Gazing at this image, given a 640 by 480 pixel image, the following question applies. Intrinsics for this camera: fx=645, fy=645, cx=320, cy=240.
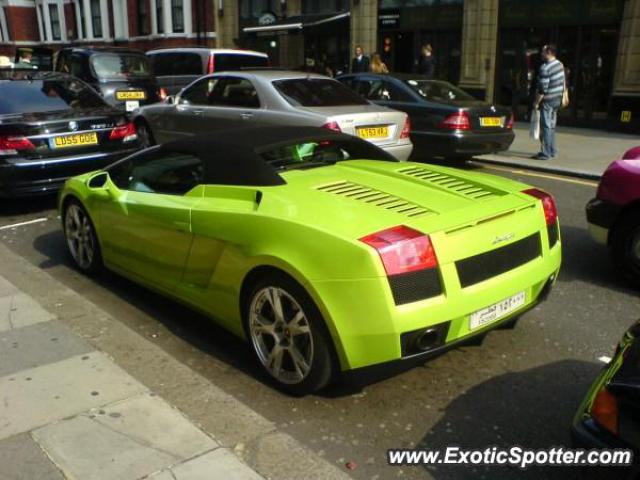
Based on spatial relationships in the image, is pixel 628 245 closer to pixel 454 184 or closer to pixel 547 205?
pixel 547 205

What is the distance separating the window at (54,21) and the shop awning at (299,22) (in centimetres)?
2265

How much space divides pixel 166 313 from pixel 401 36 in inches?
660

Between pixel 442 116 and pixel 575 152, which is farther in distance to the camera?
pixel 575 152

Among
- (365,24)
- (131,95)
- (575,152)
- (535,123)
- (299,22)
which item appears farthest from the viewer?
(299,22)

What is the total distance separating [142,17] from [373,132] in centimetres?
2812

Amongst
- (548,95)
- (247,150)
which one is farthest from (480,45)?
(247,150)

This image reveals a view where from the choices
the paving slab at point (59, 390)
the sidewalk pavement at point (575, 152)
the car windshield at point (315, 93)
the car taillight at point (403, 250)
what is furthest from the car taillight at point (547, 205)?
the sidewalk pavement at point (575, 152)

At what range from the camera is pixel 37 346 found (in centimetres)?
393

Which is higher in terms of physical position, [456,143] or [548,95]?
[548,95]

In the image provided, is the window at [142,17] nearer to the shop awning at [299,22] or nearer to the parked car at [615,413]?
the shop awning at [299,22]

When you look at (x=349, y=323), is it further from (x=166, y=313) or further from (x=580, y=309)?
(x=580, y=309)

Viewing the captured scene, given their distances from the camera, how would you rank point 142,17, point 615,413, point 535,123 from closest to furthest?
point 615,413, point 535,123, point 142,17

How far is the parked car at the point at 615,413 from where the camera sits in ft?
6.72

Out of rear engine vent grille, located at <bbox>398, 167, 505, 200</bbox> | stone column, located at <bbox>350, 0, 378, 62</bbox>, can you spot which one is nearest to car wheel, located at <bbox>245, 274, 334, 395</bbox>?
→ rear engine vent grille, located at <bbox>398, 167, 505, 200</bbox>
